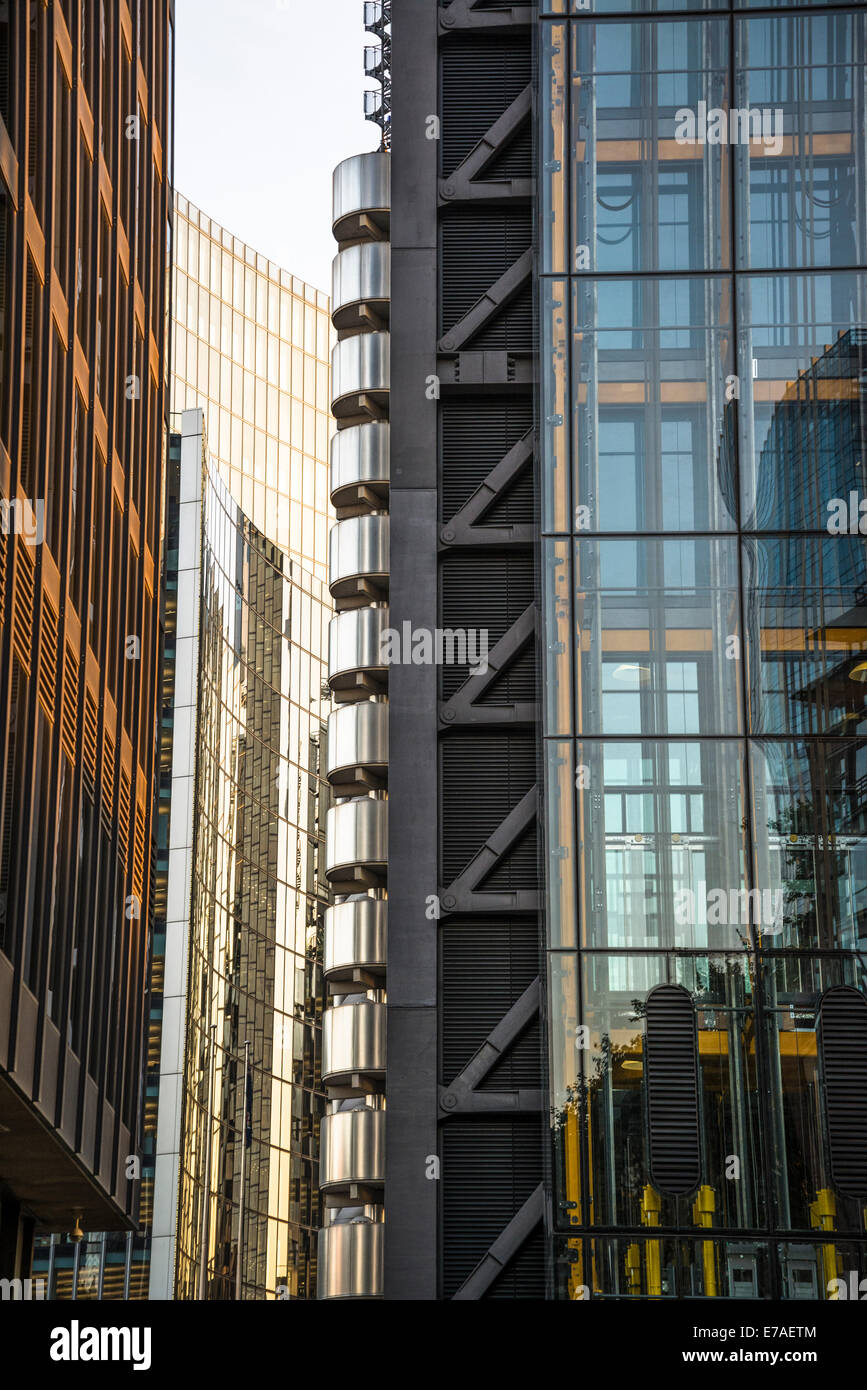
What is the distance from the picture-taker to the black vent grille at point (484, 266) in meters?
32.4

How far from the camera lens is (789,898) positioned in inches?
1067

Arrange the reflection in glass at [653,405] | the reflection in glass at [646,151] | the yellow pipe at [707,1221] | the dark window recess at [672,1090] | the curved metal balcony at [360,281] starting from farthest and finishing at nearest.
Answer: the curved metal balcony at [360,281] → the reflection in glass at [646,151] → the reflection in glass at [653,405] → the dark window recess at [672,1090] → the yellow pipe at [707,1221]

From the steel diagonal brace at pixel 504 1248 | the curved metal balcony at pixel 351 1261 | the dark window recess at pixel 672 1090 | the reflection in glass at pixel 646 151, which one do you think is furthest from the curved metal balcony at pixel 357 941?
the reflection in glass at pixel 646 151

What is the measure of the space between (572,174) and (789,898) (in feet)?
36.8

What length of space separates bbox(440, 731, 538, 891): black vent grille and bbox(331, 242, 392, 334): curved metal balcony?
49.5 ft

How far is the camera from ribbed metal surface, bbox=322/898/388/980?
41875 mm

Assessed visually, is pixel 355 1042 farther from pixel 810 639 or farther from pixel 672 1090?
pixel 810 639

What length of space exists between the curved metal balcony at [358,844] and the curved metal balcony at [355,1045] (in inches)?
102

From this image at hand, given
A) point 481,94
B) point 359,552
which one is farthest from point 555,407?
point 359,552

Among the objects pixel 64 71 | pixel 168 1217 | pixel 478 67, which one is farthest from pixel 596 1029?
pixel 168 1217

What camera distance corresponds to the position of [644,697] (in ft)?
92.9

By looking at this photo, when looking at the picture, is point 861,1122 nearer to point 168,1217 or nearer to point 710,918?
point 710,918

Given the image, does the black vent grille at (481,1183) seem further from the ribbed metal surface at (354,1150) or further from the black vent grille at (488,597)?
the ribbed metal surface at (354,1150)

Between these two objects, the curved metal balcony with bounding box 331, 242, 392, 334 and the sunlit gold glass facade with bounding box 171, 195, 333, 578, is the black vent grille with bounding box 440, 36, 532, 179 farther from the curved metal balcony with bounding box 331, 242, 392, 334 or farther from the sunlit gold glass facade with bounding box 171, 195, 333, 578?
the sunlit gold glass facade with bounding box 171, 195, 333, 578
